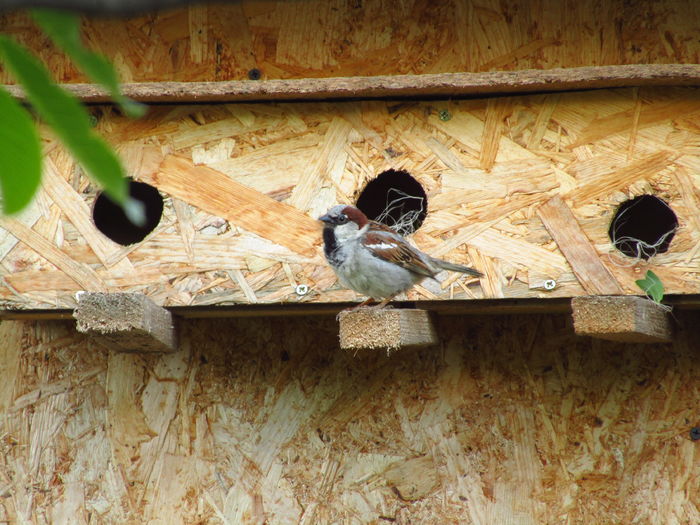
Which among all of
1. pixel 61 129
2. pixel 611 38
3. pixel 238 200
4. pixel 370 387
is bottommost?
pixel 61 129

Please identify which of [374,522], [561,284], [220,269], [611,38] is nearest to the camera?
[561,284]

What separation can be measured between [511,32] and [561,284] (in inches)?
39.3

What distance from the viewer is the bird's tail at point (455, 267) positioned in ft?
9.68

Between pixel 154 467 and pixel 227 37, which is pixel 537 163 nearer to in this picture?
pixel 227 37

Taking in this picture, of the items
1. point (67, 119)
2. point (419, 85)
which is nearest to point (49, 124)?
point (67, 119)

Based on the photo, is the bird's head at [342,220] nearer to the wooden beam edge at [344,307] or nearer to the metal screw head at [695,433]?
the wooden beam edge at [344,307]

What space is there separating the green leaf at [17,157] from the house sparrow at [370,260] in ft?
7.93

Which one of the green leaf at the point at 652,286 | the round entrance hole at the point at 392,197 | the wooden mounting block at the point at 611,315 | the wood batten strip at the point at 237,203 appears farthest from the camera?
the round entrance hole at the point at 392,197

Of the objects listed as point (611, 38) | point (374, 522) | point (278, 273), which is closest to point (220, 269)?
point (278, 273)

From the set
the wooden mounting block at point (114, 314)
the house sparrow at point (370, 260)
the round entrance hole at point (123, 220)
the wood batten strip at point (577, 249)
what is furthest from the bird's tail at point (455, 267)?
the round entrance hole at point (123, 220)

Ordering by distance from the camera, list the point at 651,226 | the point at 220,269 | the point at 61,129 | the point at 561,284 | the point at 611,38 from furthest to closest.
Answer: the point at 651,226, the point at 611,38, the point at 220,269, the point at 561,284, the point at 61,129

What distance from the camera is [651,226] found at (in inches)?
152

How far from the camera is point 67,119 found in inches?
18.2

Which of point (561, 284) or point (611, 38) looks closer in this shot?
point (561, 284)
